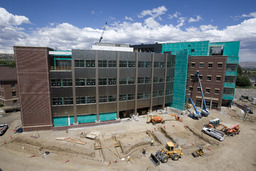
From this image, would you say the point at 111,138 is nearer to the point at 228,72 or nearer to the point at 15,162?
the point at 15,162

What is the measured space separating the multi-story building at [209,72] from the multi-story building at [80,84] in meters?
9.47

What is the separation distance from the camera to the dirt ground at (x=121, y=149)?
2154 centimetres

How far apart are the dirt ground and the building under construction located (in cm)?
412

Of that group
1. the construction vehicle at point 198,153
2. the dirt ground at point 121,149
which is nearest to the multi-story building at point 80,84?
→ the dirt ground at point 121,149

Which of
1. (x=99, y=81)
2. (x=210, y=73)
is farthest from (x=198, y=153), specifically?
(x=210, y=73)

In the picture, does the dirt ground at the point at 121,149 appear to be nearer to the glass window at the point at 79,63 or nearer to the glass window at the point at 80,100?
the glass window at the point at 80,100

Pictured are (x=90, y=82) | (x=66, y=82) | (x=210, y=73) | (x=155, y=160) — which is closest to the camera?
(x=155, y=160)

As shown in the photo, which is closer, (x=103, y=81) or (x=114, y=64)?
(x=103, y=81)

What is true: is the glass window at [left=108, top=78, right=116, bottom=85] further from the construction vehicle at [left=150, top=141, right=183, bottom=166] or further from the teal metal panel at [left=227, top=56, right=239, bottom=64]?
the teal metal panel at [left=227, top=56, right=239, bottom=64]

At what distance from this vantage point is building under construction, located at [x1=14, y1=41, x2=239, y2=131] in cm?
2975

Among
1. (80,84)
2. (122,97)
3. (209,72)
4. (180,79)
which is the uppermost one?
→ (209,72)

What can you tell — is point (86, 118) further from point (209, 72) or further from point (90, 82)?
point (209, 72)

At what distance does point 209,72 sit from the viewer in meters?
46.9

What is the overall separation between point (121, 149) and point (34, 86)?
2305 centimetres
